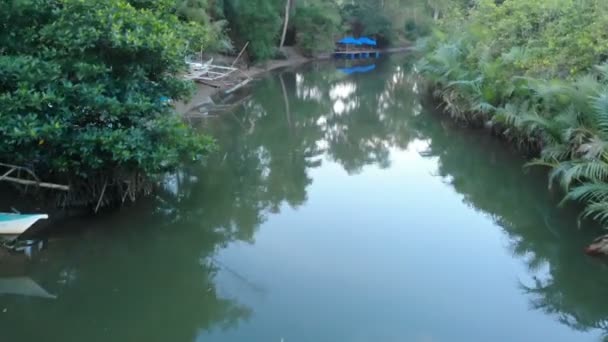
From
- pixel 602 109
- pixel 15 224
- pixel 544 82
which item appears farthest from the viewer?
pixel 544 82

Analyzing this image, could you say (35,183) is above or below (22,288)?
above

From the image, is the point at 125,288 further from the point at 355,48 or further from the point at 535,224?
the point at 355,48

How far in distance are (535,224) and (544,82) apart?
307 centimetres

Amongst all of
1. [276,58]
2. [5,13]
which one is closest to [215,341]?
[5,13]

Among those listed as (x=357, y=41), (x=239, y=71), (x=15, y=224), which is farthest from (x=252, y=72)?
(x=15, y=224)

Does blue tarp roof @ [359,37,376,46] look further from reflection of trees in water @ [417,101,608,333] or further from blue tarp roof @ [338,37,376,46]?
reflection of trees in water @ [417,101,608,333]

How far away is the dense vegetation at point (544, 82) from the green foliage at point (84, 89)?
18.4 ft

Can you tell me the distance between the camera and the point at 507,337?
5.54 m

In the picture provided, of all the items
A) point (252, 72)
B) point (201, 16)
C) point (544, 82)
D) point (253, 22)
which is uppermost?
point (253, 22)

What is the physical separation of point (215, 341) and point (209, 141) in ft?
10.9

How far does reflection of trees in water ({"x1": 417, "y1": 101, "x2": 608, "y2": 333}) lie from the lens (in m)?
6.28

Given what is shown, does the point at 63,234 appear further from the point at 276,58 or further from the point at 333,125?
the point at 276,58

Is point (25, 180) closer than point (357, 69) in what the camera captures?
Yes

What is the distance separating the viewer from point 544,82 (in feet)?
33.8
